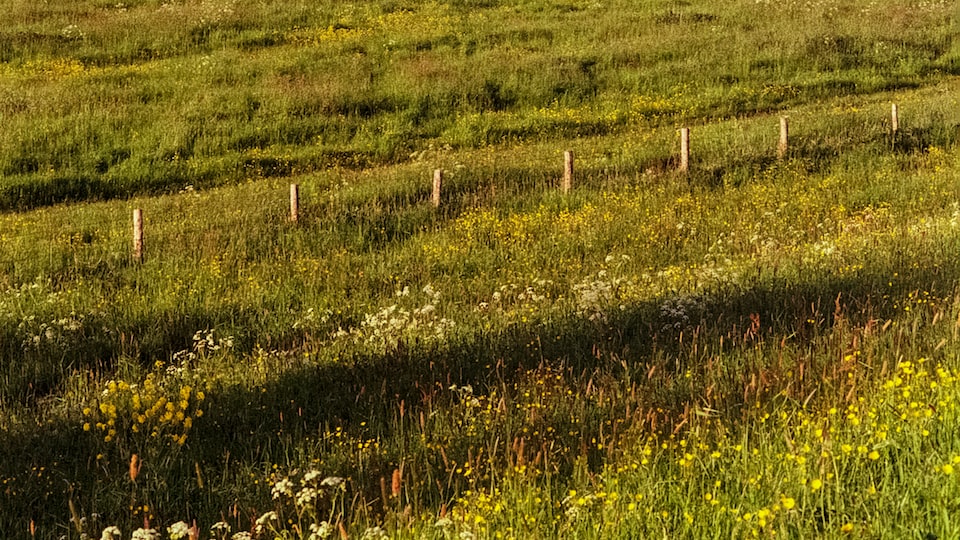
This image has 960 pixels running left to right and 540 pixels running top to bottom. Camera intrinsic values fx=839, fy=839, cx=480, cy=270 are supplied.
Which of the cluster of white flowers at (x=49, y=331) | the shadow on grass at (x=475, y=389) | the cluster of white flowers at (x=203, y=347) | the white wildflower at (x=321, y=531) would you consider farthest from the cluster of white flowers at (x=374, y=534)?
the cluster of white flowers at (x=49, y=331)

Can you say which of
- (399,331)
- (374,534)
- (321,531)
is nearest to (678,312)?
(399,331)

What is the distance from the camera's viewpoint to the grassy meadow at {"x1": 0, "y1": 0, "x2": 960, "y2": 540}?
13.3 feet

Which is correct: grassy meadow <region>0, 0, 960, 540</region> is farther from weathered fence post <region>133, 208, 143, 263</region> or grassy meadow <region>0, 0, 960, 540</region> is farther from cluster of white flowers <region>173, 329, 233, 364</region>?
weathered fence post <region>133, 208, 143, 263</region>

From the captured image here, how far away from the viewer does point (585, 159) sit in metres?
22.7

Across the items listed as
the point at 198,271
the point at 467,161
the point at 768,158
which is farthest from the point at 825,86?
the point at 198,271

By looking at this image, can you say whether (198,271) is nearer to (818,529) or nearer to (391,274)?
(391,274)

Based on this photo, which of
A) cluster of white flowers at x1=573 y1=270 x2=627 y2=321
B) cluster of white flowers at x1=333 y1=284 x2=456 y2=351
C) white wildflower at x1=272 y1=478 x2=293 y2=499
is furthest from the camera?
cluster of white flowers at x1=573 y1=270 x2=627 y2=321

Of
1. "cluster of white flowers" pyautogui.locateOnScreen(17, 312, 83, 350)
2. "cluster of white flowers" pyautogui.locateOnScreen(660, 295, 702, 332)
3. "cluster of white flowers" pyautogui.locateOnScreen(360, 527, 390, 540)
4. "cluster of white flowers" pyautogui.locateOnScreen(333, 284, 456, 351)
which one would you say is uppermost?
"cluster of white flowers" pyautogui.locateOnScreen(360, 527, 390, 540)

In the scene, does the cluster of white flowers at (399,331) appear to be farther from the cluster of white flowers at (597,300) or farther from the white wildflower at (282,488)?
the white wildflower at (282,488)

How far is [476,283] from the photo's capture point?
1232cm

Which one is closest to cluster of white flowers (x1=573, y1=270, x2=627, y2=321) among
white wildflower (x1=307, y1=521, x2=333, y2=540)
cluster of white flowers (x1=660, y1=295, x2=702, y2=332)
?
cluster of white flowers (x1=660, y1=295, x2=702, y2=332)

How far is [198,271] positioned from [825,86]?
90.2ft

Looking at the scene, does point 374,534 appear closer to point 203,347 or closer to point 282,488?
point 282,488

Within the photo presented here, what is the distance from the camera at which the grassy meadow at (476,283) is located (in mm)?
4047
